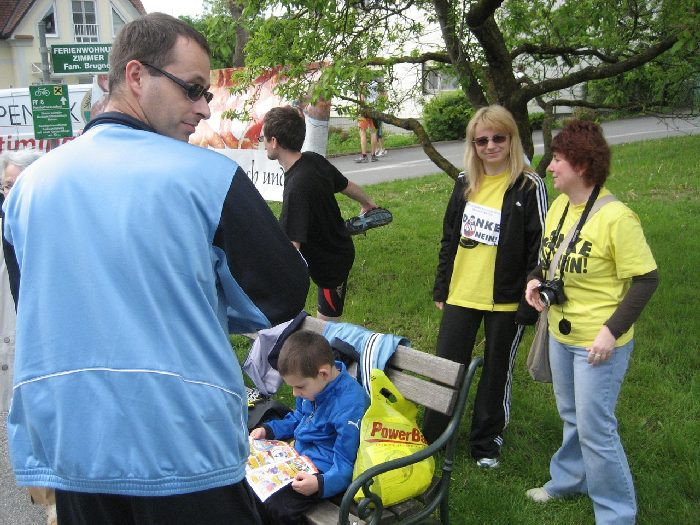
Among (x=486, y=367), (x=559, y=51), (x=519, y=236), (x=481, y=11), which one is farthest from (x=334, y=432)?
(x=559, y=51)

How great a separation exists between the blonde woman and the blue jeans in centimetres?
38

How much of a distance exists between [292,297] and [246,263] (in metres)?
0.15

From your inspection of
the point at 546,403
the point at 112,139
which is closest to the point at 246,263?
the point at 112,139

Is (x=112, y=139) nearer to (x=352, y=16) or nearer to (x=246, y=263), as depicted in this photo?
(x=246, y=263)

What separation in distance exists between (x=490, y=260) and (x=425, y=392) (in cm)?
92

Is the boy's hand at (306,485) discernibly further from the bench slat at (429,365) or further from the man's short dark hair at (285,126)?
the man's short dark hair at (285,126)

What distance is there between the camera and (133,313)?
1436 millimetres

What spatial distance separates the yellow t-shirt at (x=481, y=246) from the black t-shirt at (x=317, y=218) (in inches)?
38.1

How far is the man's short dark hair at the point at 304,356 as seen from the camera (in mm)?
3000

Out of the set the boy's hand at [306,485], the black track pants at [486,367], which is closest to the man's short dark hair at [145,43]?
the boy's hand at [306,485]

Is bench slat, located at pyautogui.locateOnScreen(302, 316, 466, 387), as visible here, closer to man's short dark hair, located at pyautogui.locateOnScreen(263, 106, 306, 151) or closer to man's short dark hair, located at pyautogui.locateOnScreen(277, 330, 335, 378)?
man's short dark hair, located at pyautogui.locateOnScreen(277, 330, 335, 378)

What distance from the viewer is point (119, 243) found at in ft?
4.67

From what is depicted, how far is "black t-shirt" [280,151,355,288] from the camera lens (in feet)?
13.9

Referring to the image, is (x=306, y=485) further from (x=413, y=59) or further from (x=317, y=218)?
(x=413, y=59)
